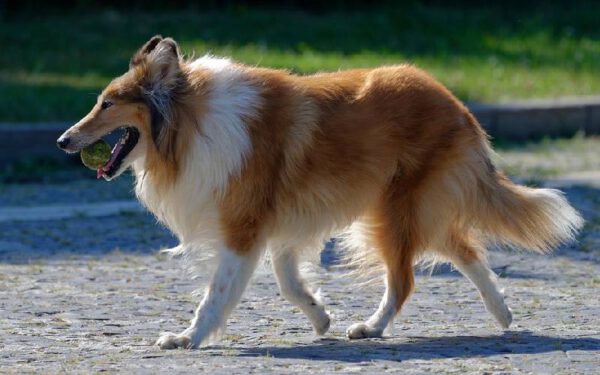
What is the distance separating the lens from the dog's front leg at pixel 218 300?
6020 millimetres

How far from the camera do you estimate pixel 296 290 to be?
6.55 m

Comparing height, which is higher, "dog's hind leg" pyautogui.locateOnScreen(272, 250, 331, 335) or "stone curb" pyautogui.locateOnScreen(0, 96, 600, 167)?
"dog's hind leg" pyautogui.locateOnScreen(272, 250, 331, 335)

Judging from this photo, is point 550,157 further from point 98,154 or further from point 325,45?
point 98,154

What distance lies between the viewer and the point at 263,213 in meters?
6.19

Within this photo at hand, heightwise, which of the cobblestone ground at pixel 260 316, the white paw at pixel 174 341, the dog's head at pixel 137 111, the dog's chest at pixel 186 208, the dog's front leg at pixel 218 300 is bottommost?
the cobblestone ground at pixel 260 316

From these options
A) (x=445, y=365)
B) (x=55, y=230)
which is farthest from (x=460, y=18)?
(x=445, y=365)

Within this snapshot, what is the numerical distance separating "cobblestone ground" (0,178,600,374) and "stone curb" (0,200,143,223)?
334 mm

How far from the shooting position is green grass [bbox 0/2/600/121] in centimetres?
1508

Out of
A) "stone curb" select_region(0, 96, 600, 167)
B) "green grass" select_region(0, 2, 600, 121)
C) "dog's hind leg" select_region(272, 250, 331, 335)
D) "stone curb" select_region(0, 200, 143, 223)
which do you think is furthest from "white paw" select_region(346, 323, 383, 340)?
"green grass" select_region(0, 2, 600, 121)

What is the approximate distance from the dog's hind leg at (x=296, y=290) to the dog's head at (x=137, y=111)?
90cm

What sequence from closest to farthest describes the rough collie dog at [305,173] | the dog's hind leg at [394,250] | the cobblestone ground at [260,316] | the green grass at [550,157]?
1. the cobblestone ground at [260,316]
2. the rough collie dog at [305,173]
3. the dog's hind leg at [394,250]
4. the green grass at [550,157]

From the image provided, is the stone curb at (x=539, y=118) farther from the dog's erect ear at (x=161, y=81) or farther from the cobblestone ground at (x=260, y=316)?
the dog's erect ear at (x=161, y=81)

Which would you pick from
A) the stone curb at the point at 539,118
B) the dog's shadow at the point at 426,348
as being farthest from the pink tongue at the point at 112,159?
the stone curb at the point at 539,118

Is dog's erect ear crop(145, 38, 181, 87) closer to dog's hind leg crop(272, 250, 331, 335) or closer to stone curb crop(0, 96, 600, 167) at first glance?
dog's hind leg crop(272, 250, 331, 335)
